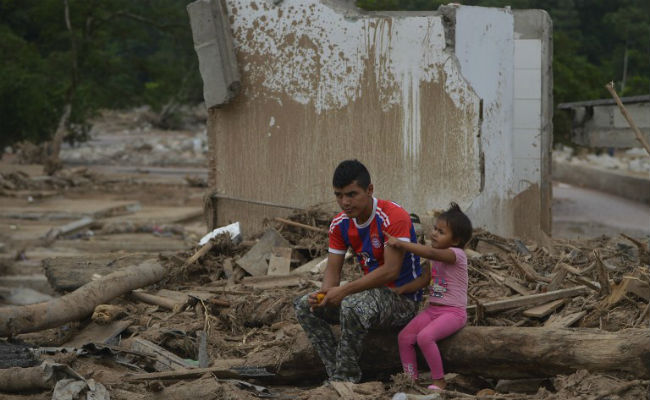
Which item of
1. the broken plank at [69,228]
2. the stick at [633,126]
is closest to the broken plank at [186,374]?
the stick at [633,126]

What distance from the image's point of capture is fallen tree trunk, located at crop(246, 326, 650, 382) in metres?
4.70

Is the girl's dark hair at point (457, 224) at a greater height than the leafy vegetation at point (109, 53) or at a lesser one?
lesser

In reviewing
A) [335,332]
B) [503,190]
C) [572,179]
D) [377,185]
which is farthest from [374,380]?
[572,179]

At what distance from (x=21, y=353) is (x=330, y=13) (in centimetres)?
542

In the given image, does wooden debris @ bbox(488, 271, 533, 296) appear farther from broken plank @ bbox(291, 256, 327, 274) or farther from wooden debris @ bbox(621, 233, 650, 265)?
broken plank @ bbox(291, 256, 327, 274)

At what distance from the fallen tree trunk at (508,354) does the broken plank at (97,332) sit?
1.56 m

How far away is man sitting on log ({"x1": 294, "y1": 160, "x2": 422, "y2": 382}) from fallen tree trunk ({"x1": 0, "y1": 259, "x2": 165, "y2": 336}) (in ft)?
7.92

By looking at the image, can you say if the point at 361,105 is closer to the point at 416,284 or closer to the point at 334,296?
the point at 416,284

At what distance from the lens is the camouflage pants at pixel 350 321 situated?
510 cm

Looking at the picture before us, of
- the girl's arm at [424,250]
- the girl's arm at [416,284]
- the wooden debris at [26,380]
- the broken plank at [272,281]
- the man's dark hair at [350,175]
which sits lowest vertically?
the wooden debris at [26,380]

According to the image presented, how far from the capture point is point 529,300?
602 cm

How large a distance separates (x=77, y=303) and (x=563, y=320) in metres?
3.91

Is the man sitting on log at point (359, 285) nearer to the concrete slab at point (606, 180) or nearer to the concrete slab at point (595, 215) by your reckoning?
the concrete slab at point (595, 215)

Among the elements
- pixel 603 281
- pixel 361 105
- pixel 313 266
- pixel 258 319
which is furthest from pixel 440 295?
pixel 361 105
